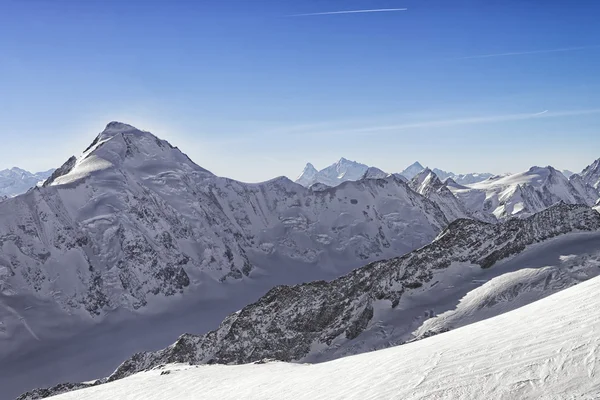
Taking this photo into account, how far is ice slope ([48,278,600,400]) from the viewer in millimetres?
14141

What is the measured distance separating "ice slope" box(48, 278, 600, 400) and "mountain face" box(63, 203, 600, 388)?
2842cm

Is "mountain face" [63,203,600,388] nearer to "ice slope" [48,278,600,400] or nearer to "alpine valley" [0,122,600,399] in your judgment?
"alpine valley" [0,122,600,399]

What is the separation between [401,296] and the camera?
5872 centimetres

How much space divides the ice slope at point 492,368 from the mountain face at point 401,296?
93.2 ft

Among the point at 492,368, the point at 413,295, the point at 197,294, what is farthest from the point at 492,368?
the point at 197,294

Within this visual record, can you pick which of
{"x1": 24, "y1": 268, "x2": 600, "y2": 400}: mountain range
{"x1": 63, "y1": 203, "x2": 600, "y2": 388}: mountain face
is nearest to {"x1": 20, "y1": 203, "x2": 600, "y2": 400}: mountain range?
{"x1": 63, "y1": 203, "x2": 600, "y2": 388}: mountain face

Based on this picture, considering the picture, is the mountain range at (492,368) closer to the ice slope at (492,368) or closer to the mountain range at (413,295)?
the ice slope at (492,368)

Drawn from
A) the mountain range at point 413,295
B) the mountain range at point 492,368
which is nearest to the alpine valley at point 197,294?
the mountain range at point 413,295

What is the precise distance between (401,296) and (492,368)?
4373 centimetres

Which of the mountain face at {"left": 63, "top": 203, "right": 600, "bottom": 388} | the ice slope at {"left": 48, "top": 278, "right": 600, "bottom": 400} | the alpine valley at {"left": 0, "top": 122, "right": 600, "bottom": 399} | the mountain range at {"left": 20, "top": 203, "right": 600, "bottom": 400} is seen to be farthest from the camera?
the alpine valley at {"left": 0, "top": 122, "right": 600, "bottom": 399}

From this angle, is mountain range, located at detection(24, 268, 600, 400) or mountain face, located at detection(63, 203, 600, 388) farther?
mountain face, located at detection(63, 203, 600, 388)

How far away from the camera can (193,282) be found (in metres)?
199

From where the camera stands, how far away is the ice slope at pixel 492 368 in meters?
14.1

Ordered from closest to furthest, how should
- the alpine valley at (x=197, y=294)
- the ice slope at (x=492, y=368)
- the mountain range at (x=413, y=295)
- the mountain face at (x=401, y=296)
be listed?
the ice slope at (x=492, y=368), the mountain range at (x=413, y=295), the mountain face at (x=401, y=296), the alpine valley at (x=197, y=294)
